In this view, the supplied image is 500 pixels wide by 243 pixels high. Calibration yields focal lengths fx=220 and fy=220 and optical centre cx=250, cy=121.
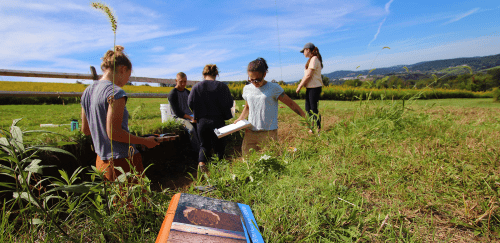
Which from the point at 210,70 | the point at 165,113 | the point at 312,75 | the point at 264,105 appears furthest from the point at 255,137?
the point at 165,113

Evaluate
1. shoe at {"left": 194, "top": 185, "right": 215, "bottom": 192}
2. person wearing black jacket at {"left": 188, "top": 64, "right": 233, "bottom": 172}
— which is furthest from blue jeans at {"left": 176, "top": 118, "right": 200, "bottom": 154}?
shoe at {"left": 194, "top": 185, "right": 215, "bottom": 192}

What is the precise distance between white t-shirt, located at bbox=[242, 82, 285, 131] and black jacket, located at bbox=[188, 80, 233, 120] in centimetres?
57

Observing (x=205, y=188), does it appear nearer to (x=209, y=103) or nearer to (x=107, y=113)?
(x=107, y=113)

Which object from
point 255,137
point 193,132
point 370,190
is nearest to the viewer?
point 370,190

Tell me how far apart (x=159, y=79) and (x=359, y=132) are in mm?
7418

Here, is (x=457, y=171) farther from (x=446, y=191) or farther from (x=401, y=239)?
(x=401, y=239)

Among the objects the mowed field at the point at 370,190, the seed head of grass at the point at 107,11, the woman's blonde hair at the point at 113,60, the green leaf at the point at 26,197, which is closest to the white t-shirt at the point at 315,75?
the mowed field at the point at 370,190

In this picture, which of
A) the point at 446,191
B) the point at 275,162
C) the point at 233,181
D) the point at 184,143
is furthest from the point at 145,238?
the point at 184,143

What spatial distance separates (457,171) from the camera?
1.58 m

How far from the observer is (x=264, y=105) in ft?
10.7

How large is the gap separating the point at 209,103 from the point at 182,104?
1.66 metres

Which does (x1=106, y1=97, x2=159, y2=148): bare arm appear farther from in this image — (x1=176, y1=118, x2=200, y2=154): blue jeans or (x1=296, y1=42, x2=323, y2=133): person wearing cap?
(x1=296, y1=42, x2=323, y2=133): person wearing cap

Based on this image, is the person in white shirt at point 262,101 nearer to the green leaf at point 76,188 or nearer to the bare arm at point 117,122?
the bare arm at point 117,122

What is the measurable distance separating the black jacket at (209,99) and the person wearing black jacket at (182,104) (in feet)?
3.71
